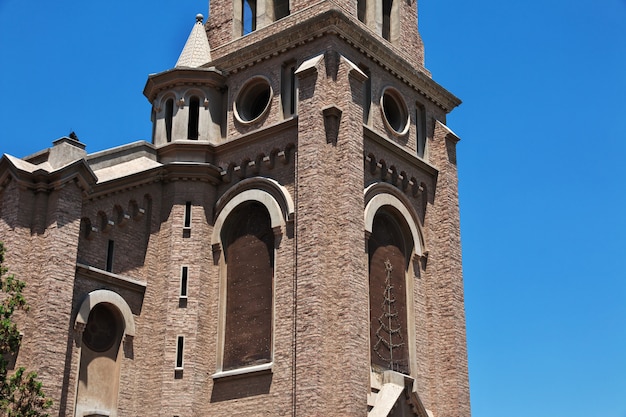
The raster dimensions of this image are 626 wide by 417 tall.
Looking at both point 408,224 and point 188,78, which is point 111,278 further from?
point 408,224

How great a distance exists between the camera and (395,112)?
Answer: 34.3m

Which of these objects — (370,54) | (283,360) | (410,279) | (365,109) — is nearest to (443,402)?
(410,279)

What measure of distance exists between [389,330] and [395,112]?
8.73 m

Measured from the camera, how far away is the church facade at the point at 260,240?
27484 millimetres

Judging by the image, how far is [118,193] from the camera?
3130cm

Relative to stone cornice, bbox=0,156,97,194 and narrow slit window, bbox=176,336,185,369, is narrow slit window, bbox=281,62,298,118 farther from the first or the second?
narrow slit window, bbox=176,336,185,369

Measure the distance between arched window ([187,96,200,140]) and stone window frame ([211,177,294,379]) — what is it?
315cm

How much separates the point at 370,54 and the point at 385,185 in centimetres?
483

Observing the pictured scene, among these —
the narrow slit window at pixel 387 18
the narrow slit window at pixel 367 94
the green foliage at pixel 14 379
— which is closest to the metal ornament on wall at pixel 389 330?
the narrow slit window at pixel 367 94

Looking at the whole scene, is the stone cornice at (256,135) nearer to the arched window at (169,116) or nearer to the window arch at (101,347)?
the arched window at (169,116)

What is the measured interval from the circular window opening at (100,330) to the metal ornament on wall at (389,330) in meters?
8.87

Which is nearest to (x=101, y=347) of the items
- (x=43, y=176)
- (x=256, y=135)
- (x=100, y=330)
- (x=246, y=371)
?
(x=100, y=330)

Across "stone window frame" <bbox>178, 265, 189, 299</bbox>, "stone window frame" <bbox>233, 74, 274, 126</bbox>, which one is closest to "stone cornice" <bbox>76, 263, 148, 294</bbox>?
"stone window frame" <bbox>178, 265, 189, 299</bbox>

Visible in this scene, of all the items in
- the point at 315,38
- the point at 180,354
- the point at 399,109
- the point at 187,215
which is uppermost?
the point at 315,38
